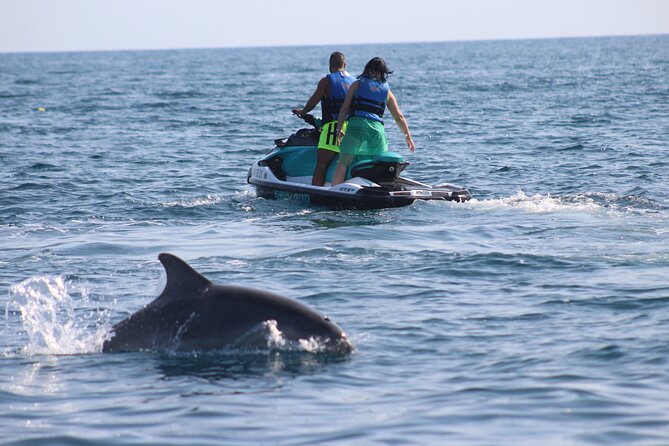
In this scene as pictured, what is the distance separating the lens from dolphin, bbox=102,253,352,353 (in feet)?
28.5

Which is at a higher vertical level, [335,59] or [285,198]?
[335,59]

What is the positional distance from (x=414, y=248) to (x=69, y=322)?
4.79 metres

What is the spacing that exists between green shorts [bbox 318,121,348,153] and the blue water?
0.99 m

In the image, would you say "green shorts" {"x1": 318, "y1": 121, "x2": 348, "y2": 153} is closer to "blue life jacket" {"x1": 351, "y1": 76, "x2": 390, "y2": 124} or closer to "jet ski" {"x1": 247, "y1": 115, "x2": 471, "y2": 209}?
"jet ski" {"x1": 247, "y1": 115, "x2": 471, "y2": 209}

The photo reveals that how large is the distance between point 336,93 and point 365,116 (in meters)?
0.72

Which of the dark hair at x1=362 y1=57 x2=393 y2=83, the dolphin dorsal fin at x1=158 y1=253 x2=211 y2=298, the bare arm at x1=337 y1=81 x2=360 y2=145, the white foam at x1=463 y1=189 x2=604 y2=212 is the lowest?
the white foam at x1=463 y1=189 x2=604 y2=212

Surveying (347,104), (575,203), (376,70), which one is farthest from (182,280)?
→ (575,203)

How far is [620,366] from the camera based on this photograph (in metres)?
8.53

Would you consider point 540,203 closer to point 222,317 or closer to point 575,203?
point 575,203

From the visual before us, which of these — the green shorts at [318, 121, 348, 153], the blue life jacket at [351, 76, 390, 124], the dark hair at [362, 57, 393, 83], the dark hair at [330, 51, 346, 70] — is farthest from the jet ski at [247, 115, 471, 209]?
the dark hair at [362, 57, 393, 83]

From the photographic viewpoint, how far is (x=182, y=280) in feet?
28.8

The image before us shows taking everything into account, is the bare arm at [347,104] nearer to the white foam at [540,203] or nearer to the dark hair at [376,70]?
the dark hair at [376,70]

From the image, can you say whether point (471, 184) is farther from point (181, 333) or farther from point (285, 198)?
point (181, 333)

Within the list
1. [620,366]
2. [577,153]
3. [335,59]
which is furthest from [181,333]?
[577,153]
